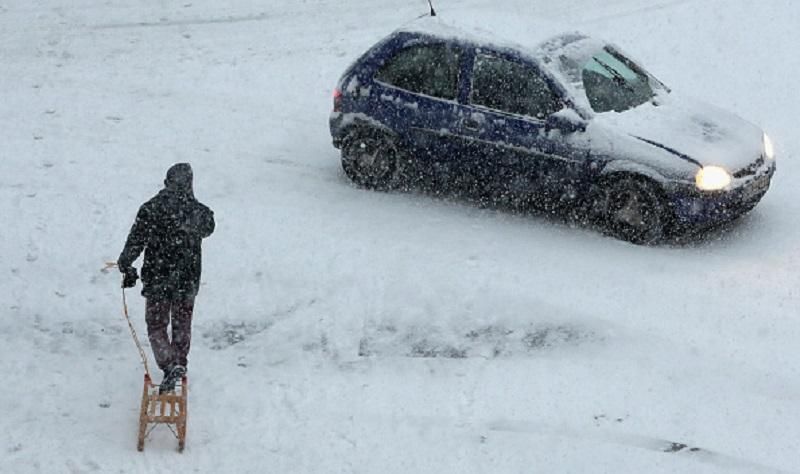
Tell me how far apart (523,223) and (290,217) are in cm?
214

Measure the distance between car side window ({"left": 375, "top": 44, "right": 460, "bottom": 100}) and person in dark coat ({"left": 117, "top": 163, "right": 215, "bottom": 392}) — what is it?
4.08 metres

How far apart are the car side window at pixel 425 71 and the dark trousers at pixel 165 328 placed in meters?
4.27

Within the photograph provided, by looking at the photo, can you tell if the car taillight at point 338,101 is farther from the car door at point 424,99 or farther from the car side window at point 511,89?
the car side window at point 511,89

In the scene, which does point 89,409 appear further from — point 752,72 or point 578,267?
point 752,72

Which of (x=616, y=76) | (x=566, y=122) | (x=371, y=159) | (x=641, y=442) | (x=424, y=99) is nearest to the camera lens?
(x=641, y=442)

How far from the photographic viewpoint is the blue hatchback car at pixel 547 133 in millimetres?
11375

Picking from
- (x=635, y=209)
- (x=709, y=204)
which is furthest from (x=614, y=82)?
(x=709, y=204)

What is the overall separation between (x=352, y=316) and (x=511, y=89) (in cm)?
293

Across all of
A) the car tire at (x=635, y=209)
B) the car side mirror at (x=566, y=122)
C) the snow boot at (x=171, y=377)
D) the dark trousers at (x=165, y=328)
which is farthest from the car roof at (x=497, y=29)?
the snow boot at (x=171, y=377)

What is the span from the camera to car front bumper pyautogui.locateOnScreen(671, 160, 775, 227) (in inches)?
442

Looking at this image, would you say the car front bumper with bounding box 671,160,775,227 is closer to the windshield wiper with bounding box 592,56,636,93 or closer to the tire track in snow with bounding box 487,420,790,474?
the windshield wiper with bounding box 592,56,636,93

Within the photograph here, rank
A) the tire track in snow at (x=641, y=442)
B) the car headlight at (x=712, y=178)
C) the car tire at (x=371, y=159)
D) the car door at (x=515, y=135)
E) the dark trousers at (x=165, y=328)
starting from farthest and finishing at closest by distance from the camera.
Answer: the car tire at (x=371, y=159) → the car door at (x=515, y=135) → the car headlight at (x=712, y=178) → the dark trousers at (x=165, y=328) → the tire track in snow at (x=641, y=442)

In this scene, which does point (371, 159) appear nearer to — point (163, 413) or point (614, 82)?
point (614, 82)

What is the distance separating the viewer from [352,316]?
10.2 meters
